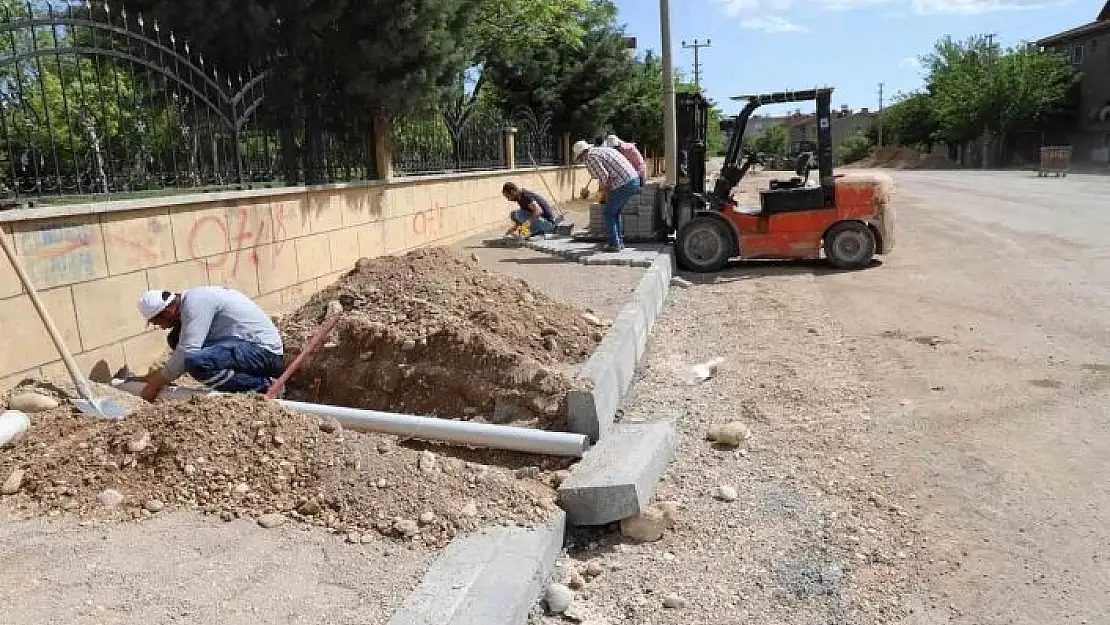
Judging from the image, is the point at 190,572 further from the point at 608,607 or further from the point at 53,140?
the point at 53,140

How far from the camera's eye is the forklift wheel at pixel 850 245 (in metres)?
10.1

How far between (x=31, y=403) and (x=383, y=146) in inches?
262

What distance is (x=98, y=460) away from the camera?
3.44 m

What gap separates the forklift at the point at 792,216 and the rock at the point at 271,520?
791cm

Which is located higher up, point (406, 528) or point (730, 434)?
point (406, 528)

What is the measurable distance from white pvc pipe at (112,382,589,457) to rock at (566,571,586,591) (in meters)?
0.87

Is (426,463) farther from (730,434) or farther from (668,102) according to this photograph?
(668,102)

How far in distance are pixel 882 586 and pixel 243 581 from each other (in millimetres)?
2346

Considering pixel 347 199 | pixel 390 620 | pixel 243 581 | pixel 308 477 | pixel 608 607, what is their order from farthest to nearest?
1. pixel 347 199
2. pixel 308 477
3. pixel 608 607
4. pixel 243 581
5. pixel 390 620

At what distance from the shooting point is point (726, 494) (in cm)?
381

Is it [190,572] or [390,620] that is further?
[190,572]

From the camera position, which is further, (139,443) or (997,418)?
(997,418)

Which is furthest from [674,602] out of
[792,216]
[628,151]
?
[628,151]

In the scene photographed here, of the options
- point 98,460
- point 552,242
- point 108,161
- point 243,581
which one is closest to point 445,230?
point 552,242
